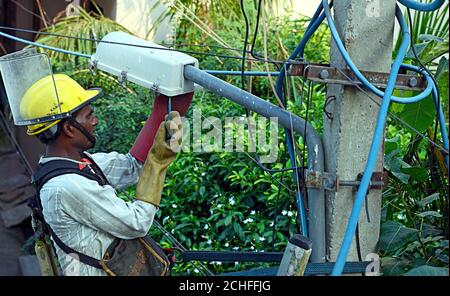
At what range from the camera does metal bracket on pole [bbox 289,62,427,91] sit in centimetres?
343

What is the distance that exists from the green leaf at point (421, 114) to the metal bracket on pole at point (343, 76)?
730mm

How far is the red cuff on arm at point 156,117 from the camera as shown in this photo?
12.1 feet

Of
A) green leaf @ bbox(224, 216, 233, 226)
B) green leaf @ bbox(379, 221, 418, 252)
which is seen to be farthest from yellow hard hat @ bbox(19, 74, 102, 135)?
green leaf @ bbox(224, 216, 233, 226)

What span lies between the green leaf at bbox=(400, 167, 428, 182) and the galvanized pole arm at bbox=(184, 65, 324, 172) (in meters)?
0.81

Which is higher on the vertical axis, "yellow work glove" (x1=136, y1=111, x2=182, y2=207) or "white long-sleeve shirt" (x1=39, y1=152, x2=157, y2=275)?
"yellow work glove" (x1=136, y1=111, x2=182, y2=207)

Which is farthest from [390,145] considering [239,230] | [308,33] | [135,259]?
[135,259]

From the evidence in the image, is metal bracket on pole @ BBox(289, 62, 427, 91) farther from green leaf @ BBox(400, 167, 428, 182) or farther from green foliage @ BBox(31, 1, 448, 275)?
green leaf @ BBox(400, 167, 428, 182)

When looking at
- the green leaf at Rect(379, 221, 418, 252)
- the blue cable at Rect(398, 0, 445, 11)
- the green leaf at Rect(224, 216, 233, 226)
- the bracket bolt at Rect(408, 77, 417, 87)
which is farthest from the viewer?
the green leaf at Rect(224, 216, 233, 226)

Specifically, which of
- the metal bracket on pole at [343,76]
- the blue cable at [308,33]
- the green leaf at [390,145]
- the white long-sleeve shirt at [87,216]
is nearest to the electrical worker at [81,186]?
the white long-sleeve shirt at [87,216]

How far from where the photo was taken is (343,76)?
348 cm

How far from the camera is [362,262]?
3557mm

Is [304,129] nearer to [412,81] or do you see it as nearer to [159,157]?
[412,81]

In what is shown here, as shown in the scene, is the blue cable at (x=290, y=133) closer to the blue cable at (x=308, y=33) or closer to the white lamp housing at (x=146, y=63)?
the blue cable at (x=308, y=33)
